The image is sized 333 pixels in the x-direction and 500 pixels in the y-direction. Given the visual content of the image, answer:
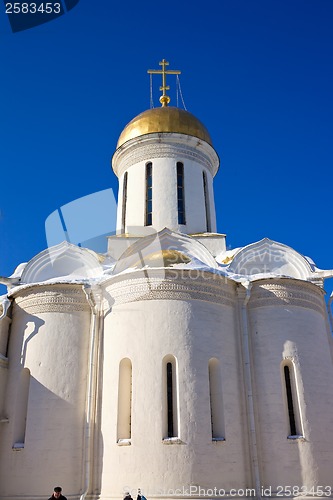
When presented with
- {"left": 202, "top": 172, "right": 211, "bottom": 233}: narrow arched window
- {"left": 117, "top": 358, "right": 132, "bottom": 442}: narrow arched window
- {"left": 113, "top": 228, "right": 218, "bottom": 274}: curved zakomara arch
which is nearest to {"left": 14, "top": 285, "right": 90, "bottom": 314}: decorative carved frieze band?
{"left": 113, "top": 228, "right": 218, "bottom": 274}: curved zakomara arch

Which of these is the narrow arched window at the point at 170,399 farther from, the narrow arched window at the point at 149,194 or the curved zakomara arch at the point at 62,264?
the narrow arched window at the point at 149,194

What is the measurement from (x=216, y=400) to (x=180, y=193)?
5.89 metres

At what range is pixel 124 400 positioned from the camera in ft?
27.8

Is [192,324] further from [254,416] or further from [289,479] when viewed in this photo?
[289,479]

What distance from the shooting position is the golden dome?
12.8 metres

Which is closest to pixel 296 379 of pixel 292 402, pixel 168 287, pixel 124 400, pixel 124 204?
pixel 292 402

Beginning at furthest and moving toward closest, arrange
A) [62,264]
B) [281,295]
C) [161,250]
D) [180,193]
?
[180,193] < [62,264] < [161,250] < [281,295]

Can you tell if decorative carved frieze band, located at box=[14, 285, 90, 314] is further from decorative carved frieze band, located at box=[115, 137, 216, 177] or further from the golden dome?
the golden dome

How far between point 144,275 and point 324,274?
3927 millimetres

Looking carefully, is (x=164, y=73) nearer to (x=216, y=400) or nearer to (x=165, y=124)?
(x=165, y=124)

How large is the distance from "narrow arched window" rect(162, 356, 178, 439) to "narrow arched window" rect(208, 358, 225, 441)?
72 cm

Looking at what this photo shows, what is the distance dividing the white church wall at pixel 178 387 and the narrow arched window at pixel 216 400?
0.09 metres

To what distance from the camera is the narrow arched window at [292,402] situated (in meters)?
8.54

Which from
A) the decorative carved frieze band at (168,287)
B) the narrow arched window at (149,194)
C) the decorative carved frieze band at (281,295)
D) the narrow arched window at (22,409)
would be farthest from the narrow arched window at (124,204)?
the narrow arched window at (22,409)
